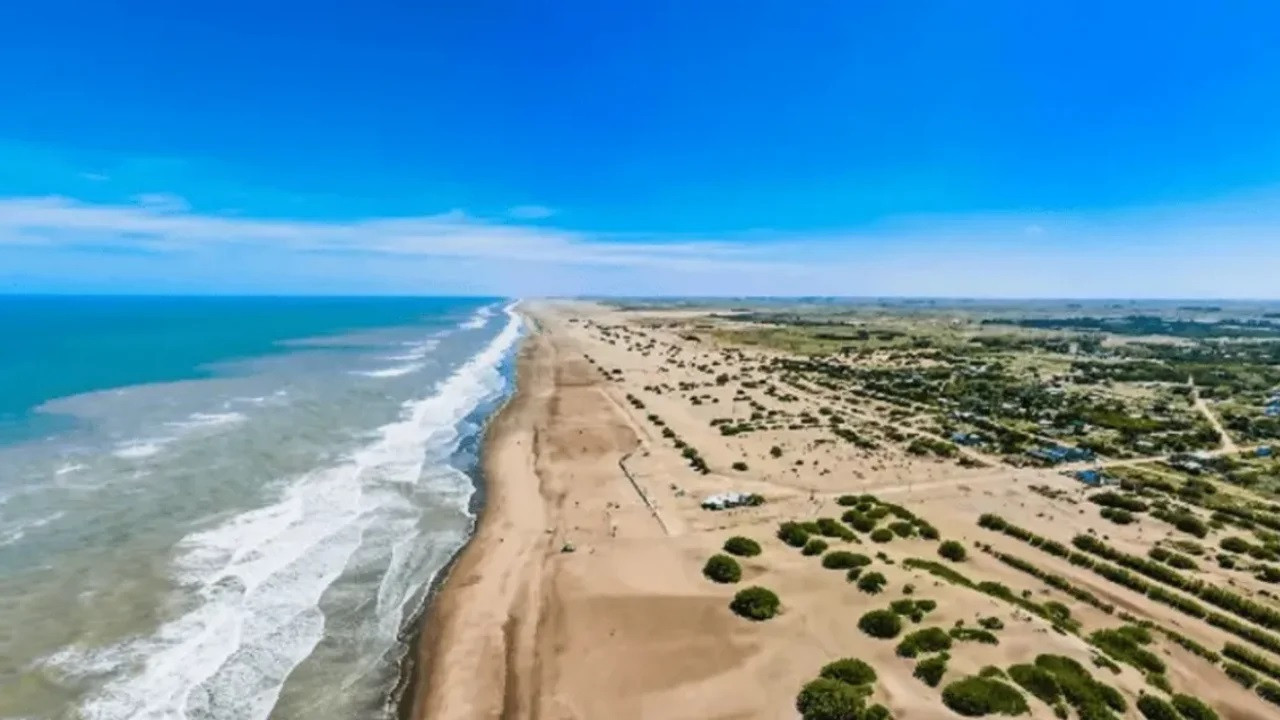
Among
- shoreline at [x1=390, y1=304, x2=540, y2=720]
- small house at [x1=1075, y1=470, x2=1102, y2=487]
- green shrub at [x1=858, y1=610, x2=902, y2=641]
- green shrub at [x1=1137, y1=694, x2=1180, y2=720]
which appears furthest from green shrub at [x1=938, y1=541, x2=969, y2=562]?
shoreline at [x1=390, y1=304, x2=540, y2=720]

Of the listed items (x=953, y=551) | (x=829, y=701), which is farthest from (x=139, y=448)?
(x=953, y=551)

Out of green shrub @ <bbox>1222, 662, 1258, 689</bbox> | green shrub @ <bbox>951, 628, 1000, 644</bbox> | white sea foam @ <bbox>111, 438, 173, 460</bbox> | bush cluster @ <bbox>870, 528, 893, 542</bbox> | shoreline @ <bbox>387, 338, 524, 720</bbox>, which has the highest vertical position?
green shrub @ <bbox>951, 628, 1000, 644</bbox>

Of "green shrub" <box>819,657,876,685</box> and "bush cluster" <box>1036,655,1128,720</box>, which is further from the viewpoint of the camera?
"green shrub" <box>819,657,876,685</box>

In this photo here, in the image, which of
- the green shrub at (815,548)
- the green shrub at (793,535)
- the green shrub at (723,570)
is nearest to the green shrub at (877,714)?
the green shrub at (723,570)

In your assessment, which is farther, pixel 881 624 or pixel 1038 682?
pixel 881 624

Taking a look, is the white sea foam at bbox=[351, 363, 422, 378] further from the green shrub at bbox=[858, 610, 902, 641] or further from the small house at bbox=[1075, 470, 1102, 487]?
the green shrub at bbox=[858, 610, 902, 641]

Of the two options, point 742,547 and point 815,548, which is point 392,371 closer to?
point 742,547

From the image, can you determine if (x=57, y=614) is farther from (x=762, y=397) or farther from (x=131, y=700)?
(x=762, y=397)
